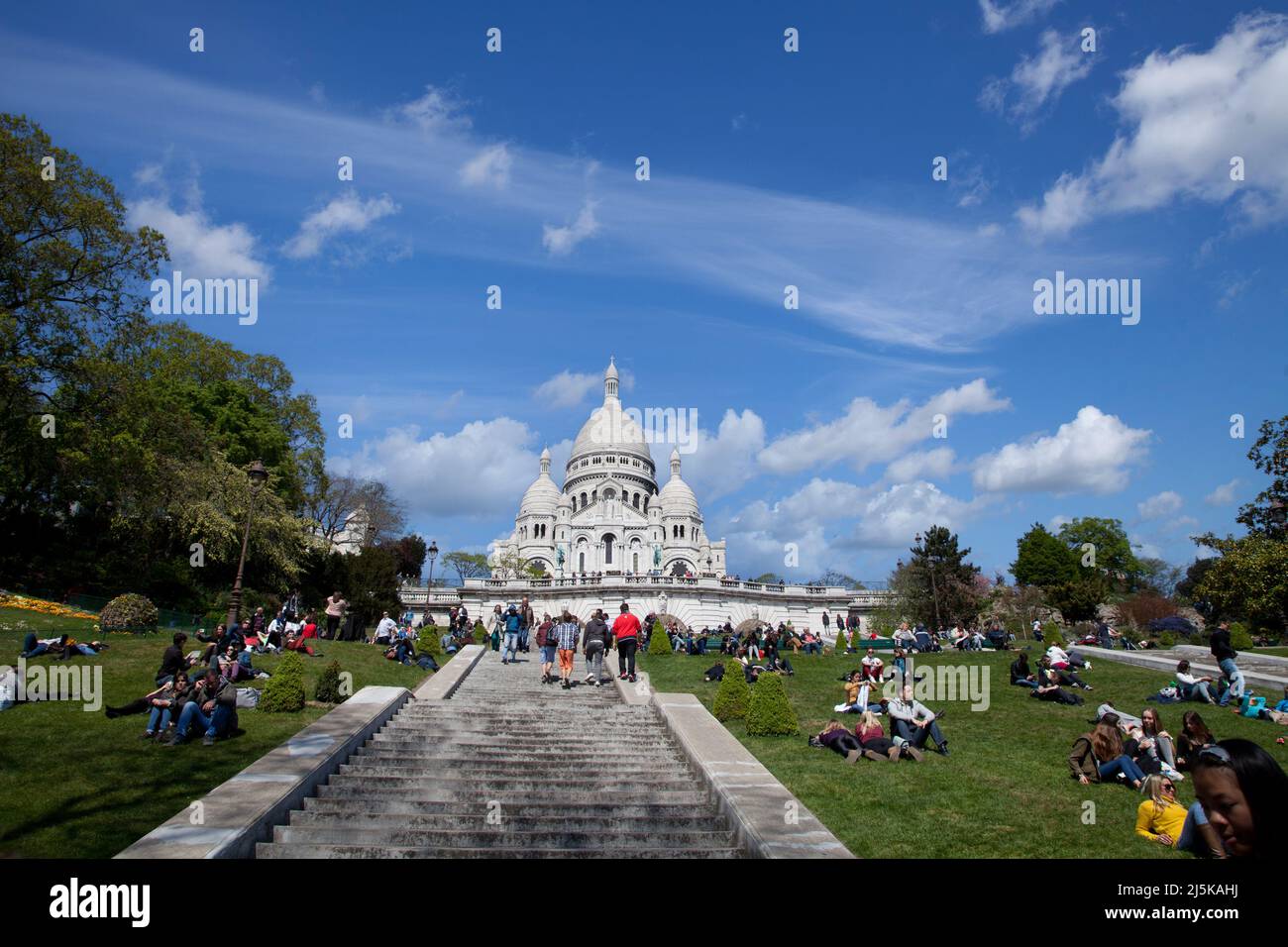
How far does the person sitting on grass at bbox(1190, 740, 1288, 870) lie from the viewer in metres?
2.73

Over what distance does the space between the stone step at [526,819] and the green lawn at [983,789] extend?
57.5 inches

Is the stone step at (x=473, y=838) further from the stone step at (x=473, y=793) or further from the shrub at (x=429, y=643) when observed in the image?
the shrub at (x=429, y=643)

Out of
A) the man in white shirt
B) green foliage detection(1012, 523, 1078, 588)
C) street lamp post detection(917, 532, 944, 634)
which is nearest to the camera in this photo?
the man in white shirt

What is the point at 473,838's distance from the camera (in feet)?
26.2

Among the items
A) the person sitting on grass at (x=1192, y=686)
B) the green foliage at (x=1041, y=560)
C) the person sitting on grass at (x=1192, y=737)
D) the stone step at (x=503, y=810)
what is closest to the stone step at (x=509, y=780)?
the stone step at (x=503, y=810)

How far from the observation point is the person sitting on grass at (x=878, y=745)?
1080 centimetres

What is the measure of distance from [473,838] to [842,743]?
539cm

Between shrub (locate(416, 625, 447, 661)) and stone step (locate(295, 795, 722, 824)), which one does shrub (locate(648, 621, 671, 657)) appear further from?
stone step (locate(295, 795, 722, 824))

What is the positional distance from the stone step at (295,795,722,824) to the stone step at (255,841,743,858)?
2.29 ft

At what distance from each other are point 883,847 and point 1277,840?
17.3ft

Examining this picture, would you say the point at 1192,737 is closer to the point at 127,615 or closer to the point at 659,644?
the point at 659,644

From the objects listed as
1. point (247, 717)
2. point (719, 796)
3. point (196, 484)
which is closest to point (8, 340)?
point (196, 484)

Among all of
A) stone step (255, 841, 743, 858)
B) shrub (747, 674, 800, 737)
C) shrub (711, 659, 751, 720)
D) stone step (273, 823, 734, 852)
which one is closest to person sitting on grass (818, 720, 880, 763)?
shrub (747, 674, 800, 737)
